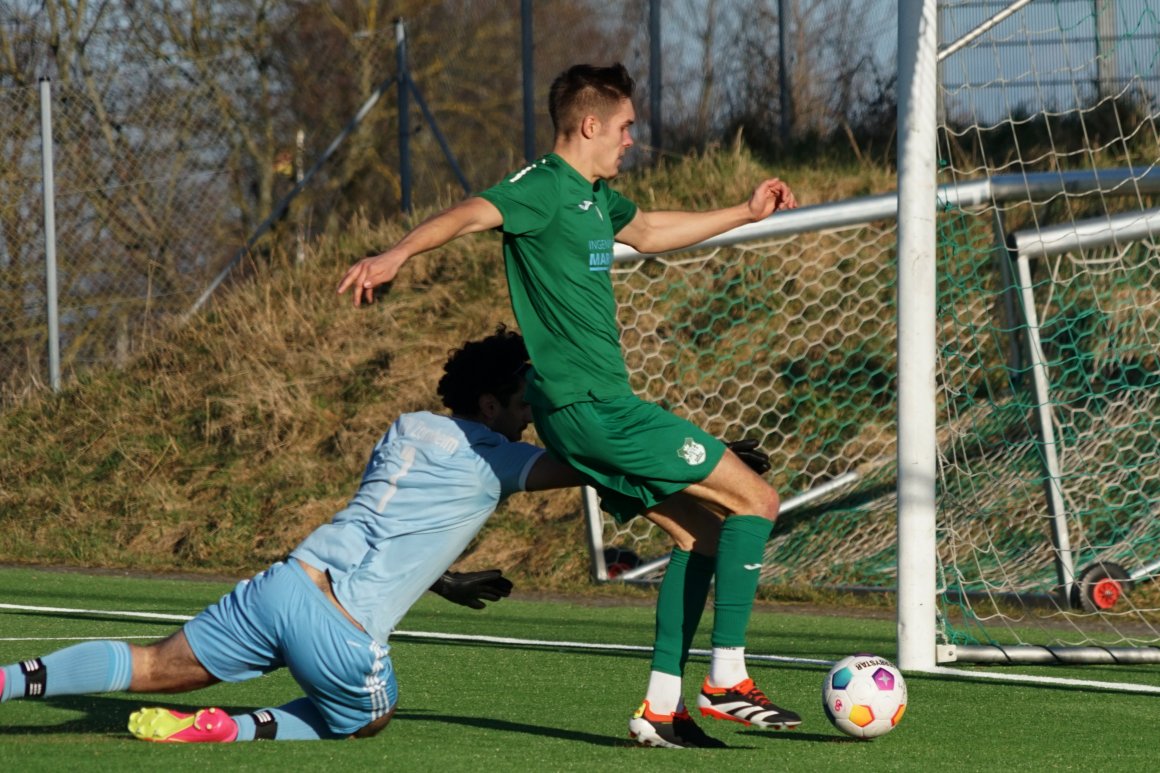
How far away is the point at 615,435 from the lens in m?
4.49

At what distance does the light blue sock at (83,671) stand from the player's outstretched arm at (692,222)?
1.94 m

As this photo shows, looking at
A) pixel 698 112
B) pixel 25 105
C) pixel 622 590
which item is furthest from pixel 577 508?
pixel 25 105

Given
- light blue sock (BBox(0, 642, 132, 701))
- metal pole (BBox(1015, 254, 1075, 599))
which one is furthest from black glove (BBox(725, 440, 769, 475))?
metal pole (BBox(1015, 254, 1075, 599))

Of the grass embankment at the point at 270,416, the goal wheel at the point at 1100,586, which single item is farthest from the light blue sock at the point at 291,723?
the grass embankment at the point at 270,416

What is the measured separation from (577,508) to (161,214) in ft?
19.4

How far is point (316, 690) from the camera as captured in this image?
14.3 feet

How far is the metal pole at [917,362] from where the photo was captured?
19.7 feet

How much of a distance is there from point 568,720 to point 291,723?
91 centimetres

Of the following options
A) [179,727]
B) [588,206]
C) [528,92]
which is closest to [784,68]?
[528,92]

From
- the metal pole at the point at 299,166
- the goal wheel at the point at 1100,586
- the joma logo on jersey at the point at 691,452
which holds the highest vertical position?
the metal pole at the point at 299,166

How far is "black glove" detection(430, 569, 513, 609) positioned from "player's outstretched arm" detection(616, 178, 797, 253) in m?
1.13

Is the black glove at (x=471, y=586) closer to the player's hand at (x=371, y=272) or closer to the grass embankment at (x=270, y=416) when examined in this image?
the player's hand at (x=371, y=272)

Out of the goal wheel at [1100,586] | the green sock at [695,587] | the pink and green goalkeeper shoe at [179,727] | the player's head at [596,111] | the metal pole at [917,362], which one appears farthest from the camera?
the goal wheel at [1100,586]

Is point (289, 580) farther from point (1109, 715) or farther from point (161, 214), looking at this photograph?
point (161, 214)
